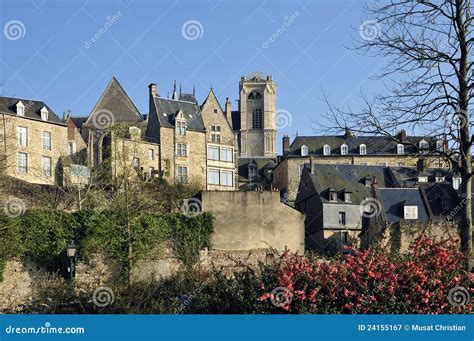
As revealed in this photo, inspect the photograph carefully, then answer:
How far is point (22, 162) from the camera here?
4891cm

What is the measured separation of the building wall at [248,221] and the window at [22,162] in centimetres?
2040

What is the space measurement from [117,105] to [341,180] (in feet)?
69.1

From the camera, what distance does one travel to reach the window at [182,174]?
57.9 meters

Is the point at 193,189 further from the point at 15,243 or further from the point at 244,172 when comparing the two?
the point at 244,172

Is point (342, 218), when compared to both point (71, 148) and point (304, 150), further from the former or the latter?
point (304, 150)

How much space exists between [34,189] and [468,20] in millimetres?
29462

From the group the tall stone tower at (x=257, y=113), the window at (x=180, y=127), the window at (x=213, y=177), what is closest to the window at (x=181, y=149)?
the window at (x=180, y=127)

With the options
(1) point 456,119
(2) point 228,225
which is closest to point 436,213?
(2) point 228,225

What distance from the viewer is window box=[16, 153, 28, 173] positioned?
4803 cm

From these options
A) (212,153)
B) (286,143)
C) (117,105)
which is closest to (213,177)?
(212,153)

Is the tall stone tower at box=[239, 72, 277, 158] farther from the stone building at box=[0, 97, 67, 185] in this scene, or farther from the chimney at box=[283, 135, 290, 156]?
the stone building at box=[0, 97, 67, 185]

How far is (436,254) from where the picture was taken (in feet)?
42.1

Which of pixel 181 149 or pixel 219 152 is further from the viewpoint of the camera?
pixel 219 152

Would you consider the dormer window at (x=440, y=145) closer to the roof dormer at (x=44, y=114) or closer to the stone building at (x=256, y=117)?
the roof dormer at (x=44, y=114)
